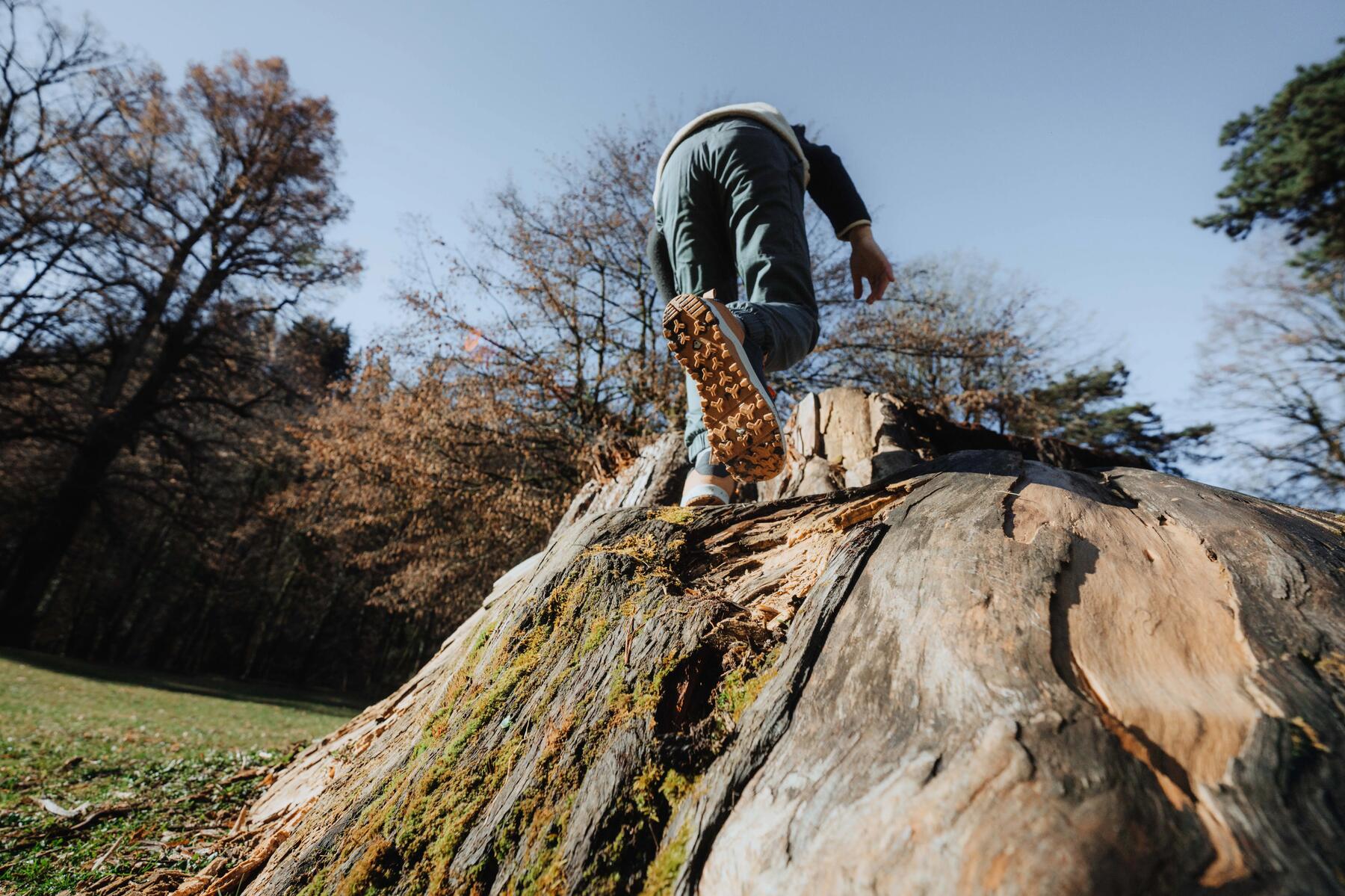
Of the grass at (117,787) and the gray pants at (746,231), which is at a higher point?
the gray pants at (746,231)

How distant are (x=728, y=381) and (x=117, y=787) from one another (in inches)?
121

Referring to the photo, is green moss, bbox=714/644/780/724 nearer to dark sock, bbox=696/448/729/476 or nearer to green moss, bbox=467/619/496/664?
green moss, bbox=467/619/496/664

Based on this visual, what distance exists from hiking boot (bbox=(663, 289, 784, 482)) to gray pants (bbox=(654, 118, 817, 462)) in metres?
0.15

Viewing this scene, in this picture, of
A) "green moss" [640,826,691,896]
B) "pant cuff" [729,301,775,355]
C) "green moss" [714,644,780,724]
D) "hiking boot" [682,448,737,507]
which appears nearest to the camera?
"green moss" [640,826,691,896]

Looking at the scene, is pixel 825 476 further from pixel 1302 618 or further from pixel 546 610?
pixel 1302 618

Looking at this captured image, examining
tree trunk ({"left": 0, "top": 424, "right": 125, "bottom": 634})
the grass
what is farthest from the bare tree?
the grass

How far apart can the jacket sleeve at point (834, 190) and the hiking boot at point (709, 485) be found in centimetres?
130

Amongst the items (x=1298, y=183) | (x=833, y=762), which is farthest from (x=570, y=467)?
(x=1298, y=183)

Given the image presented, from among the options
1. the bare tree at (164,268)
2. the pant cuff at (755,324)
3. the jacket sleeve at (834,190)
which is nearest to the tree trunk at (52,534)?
the bare tree at (164,268)

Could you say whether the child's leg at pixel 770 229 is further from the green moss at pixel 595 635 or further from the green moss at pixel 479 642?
the green moss at pixel 479 642

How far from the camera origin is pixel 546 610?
66.2 inches

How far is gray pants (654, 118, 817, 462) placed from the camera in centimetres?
223

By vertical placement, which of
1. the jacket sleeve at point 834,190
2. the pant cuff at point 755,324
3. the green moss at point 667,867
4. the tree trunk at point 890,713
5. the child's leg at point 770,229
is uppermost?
the jacket sleeve at point 834,190

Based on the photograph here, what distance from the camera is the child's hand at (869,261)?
2.89m
